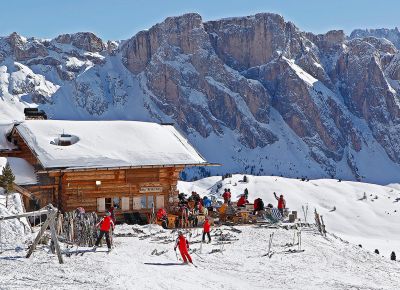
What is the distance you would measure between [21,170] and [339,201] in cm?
4260

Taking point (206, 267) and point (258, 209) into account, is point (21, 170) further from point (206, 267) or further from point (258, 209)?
point (206, 267)

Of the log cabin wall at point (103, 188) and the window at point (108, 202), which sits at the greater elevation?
the log cabin wall at point (103, 188)

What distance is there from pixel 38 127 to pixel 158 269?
16.2m

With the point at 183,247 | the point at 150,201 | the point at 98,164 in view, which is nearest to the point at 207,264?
the point at 183,247

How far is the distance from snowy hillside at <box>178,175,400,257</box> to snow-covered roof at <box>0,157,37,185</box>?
103 feet

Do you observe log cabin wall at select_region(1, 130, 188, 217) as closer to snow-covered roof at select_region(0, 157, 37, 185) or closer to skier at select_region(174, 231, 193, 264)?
snow-covered roof at select_region(0, 157, 37, 185)

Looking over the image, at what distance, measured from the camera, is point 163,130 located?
35156mm

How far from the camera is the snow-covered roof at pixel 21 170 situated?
92.2 ft

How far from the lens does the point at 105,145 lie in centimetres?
3130

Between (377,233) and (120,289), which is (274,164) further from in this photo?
(120,289)

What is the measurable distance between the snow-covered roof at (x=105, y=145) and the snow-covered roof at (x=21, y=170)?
3.02 feet

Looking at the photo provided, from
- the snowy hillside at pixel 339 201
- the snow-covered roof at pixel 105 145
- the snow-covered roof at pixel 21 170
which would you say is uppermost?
the snow-covered roof at pixel 105 145

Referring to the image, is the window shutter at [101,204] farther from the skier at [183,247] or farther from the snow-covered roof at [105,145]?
the skier at [183,247]

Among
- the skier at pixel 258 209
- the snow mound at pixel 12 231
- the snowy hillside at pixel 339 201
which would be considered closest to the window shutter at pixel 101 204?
the skier at pixel 258 209
